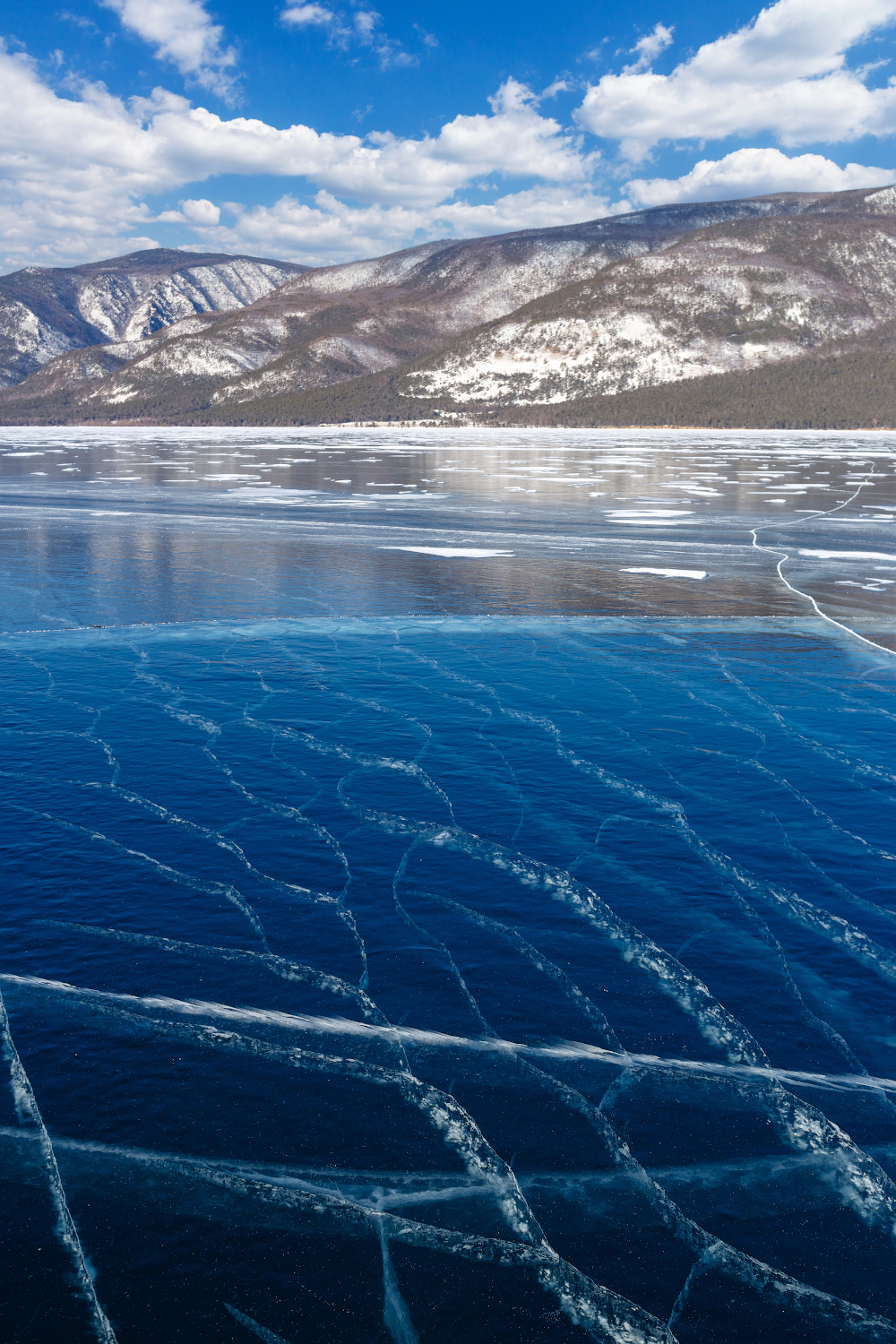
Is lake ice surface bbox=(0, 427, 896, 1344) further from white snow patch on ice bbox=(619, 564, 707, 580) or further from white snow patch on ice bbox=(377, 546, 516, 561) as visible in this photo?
white snow patch on ice bbox=(377, 546, 516, 561)

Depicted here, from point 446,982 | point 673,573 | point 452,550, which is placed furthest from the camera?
point 452,550

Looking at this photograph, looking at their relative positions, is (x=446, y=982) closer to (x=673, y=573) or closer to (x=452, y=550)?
(x=673, y=573)

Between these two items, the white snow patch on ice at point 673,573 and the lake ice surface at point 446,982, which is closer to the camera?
the lake ice surface at point 446,982

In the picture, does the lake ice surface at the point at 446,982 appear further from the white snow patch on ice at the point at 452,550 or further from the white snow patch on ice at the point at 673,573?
the white snow patch on ice at the point at 452,550

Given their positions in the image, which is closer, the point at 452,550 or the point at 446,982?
the point at 446,982

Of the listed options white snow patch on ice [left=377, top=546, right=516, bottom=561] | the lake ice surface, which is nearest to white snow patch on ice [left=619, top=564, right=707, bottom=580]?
white snow patch on ice [left=377, top=546, right=516, bottom=561]

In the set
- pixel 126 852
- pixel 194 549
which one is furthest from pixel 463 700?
pixel 194 549

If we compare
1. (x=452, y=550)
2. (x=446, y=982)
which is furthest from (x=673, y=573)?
(x=446, y=982)

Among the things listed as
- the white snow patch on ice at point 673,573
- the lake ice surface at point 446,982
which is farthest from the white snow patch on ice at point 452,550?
the lake ice surface at point 446,982

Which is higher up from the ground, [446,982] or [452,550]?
[452,550]
